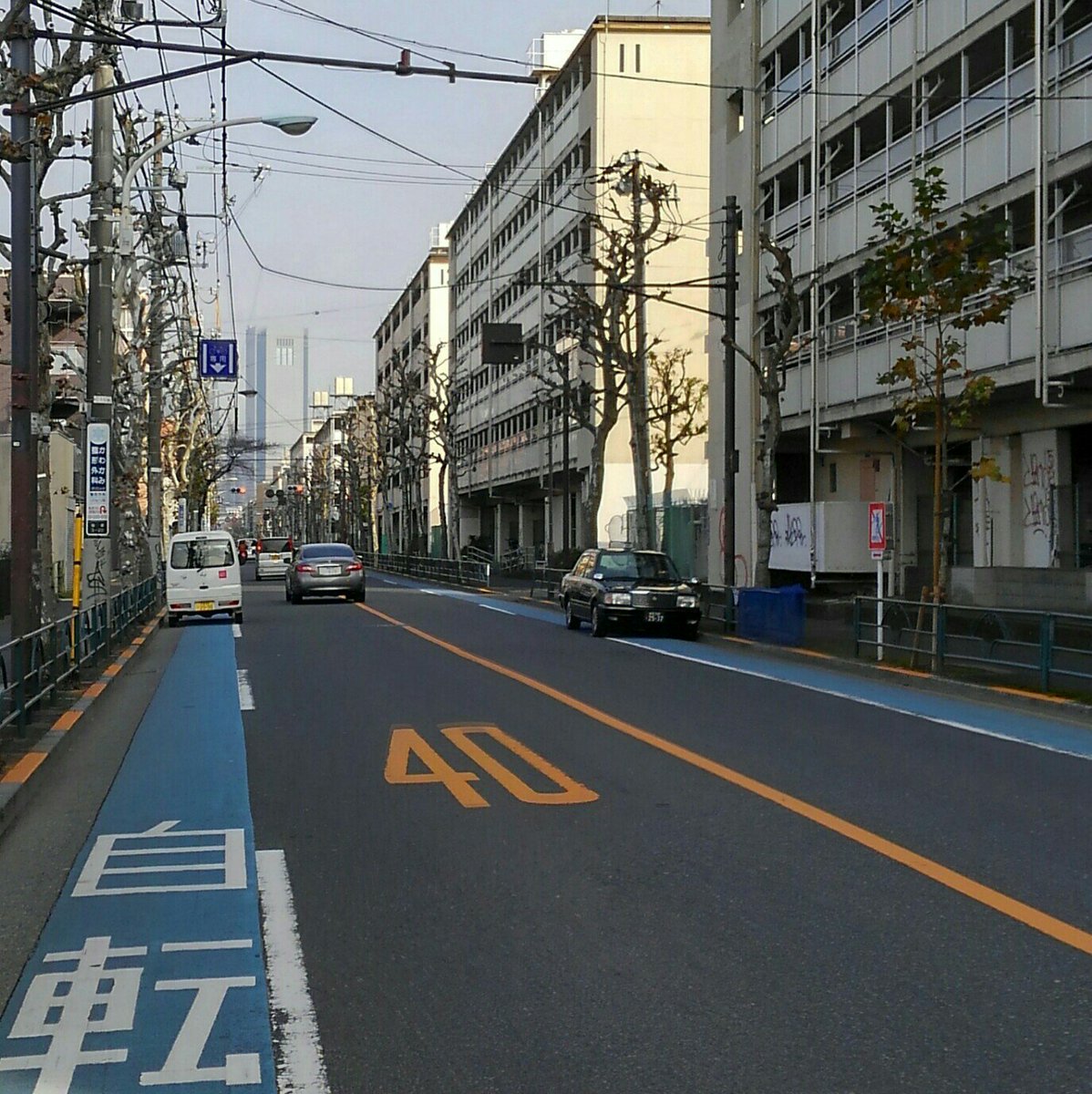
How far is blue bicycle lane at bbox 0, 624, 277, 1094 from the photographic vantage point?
4.98 metres

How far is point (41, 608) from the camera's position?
57.1 feet

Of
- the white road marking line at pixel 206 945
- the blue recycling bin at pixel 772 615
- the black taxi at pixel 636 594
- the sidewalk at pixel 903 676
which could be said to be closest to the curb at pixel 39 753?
the white road marking line at pixel 206 945

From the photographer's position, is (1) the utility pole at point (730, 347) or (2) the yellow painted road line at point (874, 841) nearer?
(2) the yellow painted road line at point (874, 841)

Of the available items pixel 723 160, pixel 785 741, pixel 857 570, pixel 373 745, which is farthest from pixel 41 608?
pixel 723 160

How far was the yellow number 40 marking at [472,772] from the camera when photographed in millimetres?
10078

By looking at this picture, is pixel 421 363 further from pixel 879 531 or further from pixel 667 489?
pixel 879 531

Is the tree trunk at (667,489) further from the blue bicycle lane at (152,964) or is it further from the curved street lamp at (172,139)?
the blue bicycle lane at (152,964)

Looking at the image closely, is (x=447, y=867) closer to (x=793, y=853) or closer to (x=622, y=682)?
(x=793, y=853)

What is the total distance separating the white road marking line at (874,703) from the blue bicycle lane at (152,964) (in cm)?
672

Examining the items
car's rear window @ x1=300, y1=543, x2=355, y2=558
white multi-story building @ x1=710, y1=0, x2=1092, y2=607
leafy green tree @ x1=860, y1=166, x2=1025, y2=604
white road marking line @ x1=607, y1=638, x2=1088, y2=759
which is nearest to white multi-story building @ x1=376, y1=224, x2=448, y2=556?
car's rear window @ x1=300, y1=543, x2=355, y2=558

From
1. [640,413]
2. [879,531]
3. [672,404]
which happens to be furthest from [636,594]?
[672,404]

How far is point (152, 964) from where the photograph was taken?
620 cm

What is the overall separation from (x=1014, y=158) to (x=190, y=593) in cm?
1920

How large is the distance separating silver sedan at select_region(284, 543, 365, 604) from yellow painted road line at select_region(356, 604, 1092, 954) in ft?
84.1
